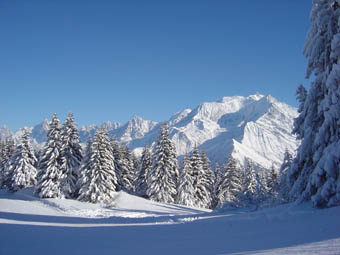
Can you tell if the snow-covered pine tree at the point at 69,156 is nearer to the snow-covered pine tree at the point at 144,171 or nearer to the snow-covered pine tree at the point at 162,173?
the snow-covered pine tree at the point at 162,173

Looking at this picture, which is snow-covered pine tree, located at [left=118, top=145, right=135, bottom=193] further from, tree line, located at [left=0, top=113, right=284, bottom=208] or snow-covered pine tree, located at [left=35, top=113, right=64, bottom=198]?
snow-covered pine tree, located at [left=35, top=113, right=64, bottom=198]

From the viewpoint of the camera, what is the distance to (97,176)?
112 ft

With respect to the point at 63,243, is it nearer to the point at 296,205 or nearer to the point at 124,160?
the point at 296,205

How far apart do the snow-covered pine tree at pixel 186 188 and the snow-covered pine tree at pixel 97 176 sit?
1124 cm

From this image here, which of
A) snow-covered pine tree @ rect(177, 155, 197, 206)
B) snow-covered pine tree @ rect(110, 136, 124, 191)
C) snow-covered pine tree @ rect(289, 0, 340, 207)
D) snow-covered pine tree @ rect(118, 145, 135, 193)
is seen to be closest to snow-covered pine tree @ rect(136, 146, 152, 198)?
snow-covered pine tree @ rect(118, 145, 135, 193)

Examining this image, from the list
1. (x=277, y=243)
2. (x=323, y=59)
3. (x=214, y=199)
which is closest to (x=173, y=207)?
(x=214, y=199)

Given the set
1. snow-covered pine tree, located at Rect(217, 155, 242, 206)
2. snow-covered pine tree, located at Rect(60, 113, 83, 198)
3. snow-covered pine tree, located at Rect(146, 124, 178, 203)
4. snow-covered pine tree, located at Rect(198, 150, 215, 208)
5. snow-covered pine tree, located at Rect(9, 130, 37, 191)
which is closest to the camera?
snow-covered pine tree, located at Rect(60, 113, 83, 198)

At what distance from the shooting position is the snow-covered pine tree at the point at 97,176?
112 ft

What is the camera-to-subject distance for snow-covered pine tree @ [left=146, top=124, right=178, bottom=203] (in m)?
39.9

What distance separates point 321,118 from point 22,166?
43419mm

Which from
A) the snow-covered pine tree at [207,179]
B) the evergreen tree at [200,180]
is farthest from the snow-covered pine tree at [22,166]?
the snow-covered pine tree at [207,179]

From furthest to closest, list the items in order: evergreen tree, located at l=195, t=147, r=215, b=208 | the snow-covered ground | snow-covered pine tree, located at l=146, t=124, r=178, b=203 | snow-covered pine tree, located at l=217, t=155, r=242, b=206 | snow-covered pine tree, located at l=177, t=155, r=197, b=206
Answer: snow-covered pine tree, located at l=217, t=155, r=242, b=206 → evergreen tree, located at l=195, t=147, r=215, b=208 → snow-covered pine tree, located at l=177, t=155, r=197, b=206 → snow-covered pine tree, located at l=146, t=124, r=178, b=203 → the snow-covered ground

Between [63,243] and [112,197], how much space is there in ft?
90.6

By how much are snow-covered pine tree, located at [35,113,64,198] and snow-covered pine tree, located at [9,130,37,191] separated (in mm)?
8099
